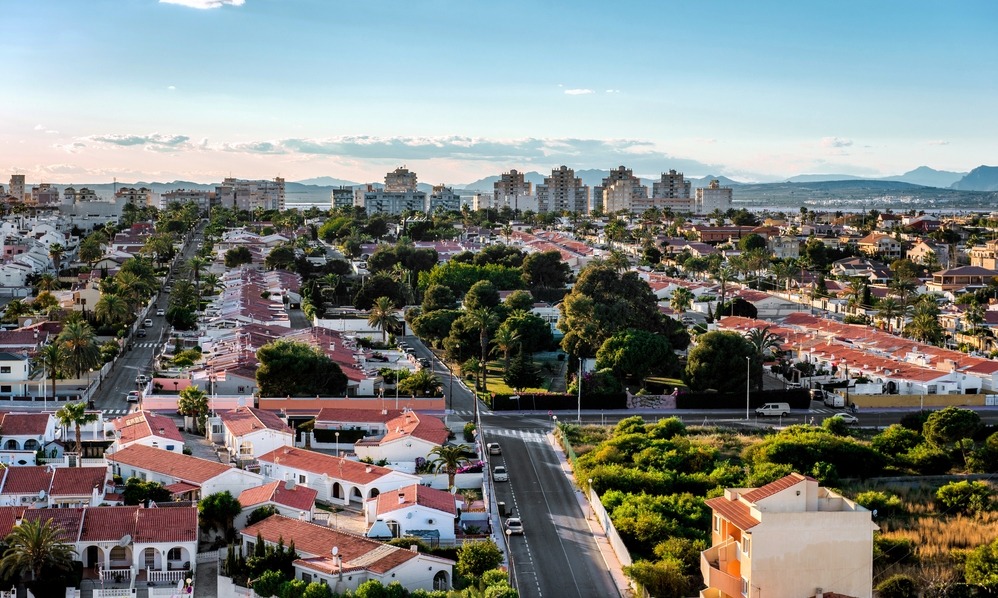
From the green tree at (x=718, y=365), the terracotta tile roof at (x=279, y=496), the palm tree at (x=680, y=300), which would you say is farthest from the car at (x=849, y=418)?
the palm tree at (x=680, y=300)

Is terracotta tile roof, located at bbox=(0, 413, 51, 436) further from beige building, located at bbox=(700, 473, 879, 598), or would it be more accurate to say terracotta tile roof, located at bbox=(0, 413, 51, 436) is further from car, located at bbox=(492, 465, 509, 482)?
beige building, located at bbox=(700, 473, 879, 598)

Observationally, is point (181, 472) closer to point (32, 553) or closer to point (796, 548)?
point (32, 553)

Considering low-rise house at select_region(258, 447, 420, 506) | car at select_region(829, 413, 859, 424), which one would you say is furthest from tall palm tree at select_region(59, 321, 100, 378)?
car at select_region(829, 413, 859, 424)

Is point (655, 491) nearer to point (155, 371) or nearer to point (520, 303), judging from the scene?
point (155, 371)

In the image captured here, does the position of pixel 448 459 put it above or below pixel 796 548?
below

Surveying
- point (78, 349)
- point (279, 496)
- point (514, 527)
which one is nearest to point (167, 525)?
point (279, 496)

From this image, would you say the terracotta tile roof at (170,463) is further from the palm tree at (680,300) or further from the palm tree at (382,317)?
the palm tree at (680,300)
